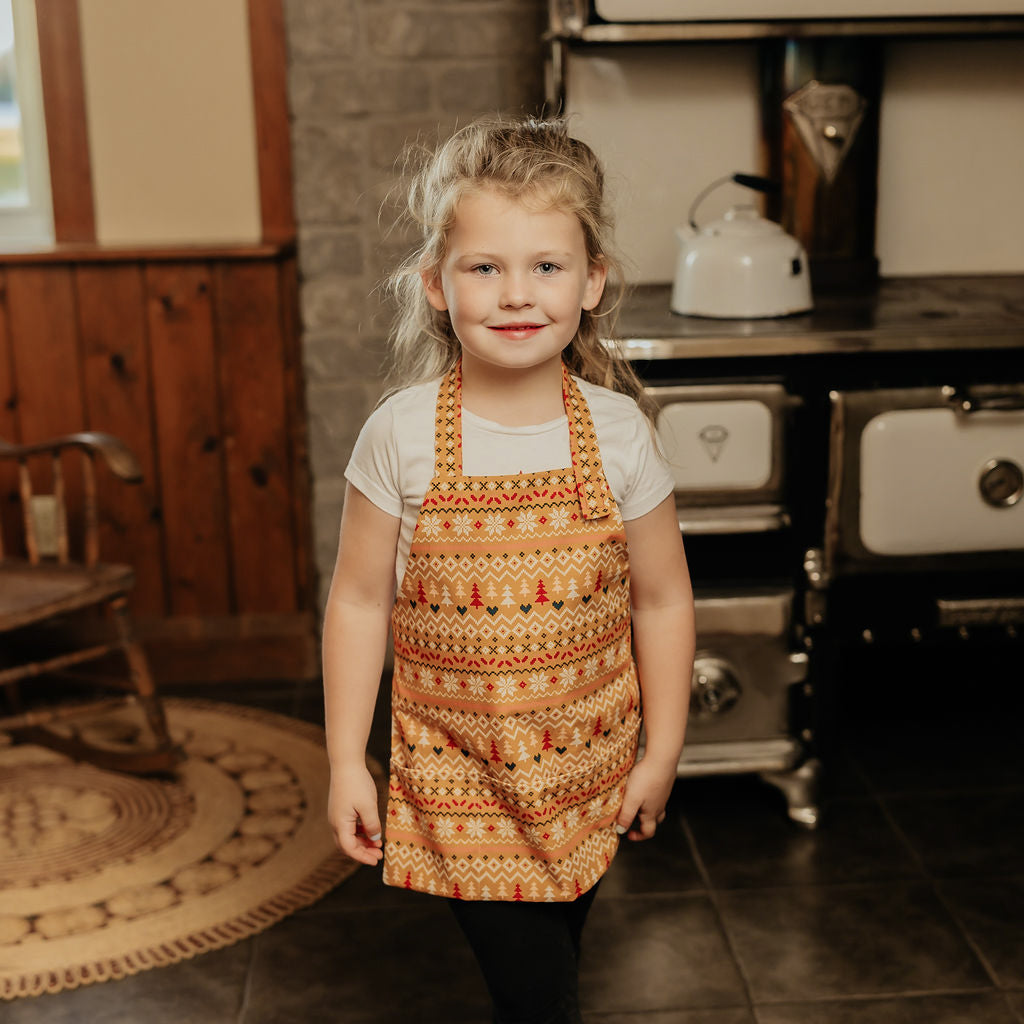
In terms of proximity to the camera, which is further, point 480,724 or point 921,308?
point 921,308

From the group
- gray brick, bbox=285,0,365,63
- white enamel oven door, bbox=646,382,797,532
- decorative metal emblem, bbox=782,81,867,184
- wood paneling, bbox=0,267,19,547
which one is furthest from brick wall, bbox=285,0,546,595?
white enamel oven door, bbox=646,382,797,532

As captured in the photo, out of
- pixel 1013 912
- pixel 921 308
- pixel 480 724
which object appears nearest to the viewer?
pixel 480 724

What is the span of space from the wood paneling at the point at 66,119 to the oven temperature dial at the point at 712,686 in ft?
→ 5.04

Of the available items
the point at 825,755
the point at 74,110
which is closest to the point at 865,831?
the point at 825,755

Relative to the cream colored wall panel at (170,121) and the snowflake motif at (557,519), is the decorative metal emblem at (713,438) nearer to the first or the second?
the snowflake motif at (557,519)

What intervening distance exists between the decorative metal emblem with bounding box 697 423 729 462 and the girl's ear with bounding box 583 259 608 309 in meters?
0.70

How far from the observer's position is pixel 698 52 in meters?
2.38

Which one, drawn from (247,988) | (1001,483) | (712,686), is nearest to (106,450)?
(247,988)

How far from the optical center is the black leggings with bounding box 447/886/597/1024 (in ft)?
3.95

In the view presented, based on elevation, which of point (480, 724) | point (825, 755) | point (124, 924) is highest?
point (480, 724)

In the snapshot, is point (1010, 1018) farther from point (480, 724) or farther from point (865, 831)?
point (480, 724)

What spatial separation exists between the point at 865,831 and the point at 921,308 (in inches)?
32.8

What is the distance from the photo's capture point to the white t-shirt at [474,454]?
1163 millimetres

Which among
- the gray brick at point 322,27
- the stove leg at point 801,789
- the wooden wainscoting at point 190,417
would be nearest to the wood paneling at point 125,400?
the wooden wainscoting at point 190,417
